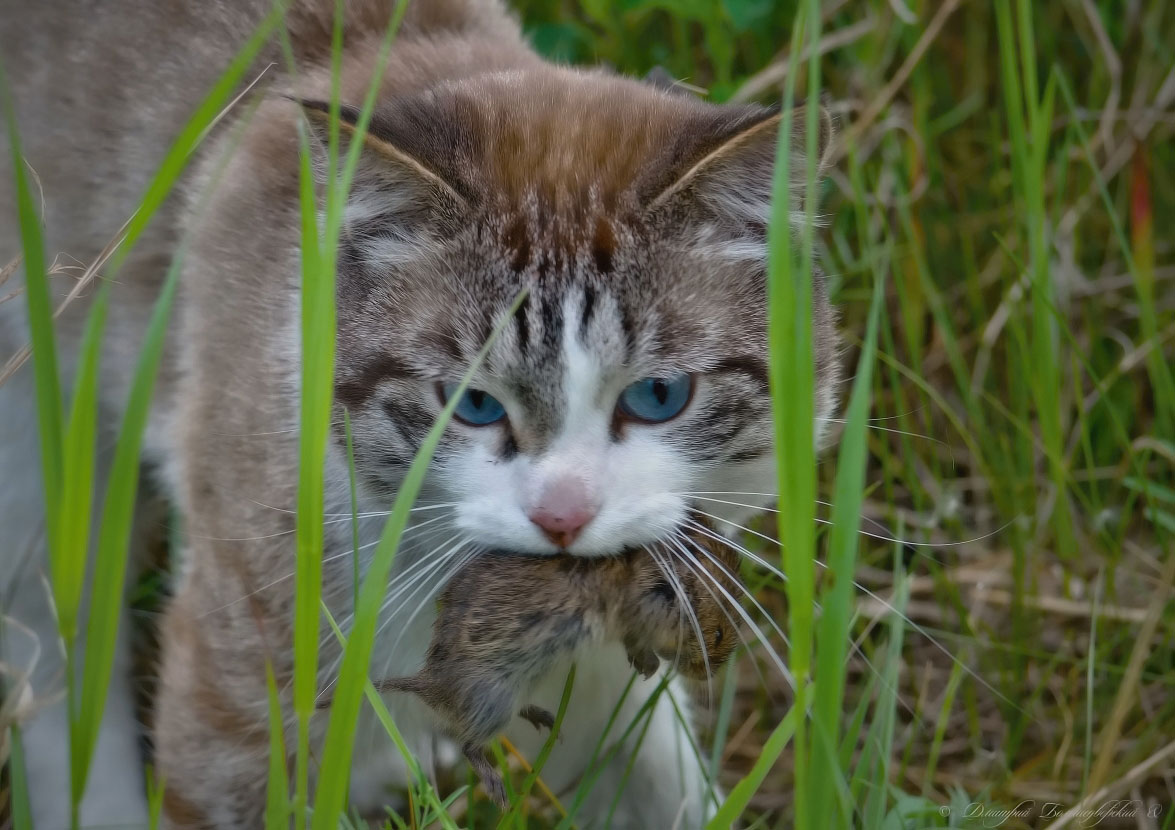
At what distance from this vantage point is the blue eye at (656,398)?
1.67 m

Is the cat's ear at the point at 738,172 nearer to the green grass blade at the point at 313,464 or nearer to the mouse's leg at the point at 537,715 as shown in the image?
the green grass blade at the point at 313,464

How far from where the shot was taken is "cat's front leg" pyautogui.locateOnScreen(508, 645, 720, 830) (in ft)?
6.87

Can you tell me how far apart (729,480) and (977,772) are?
3.21 ft

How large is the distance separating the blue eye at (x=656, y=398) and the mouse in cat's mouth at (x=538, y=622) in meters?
0.16

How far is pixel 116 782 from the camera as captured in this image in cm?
254

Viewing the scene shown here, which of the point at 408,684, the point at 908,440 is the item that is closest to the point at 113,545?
the point at 408,684

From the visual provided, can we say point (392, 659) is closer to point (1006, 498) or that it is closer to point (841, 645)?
point (841, 645)

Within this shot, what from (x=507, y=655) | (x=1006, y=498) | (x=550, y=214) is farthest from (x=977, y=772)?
(x=550, y=214)

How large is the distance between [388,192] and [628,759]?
1.06 metres

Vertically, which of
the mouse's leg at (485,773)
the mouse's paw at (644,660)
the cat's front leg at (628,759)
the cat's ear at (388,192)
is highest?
the cat's ear at (388,192)

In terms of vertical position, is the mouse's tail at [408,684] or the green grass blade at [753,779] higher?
the mouse's tail at [408,684]

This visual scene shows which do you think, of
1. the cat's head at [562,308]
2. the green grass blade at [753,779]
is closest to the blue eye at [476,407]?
the cat's head at [562,308]

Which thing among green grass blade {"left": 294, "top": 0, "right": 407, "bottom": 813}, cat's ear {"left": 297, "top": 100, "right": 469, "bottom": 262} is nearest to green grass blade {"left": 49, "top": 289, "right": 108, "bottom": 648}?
green grass blade {"left": 294, "top": 0, "right": 407, "bottom": 813}

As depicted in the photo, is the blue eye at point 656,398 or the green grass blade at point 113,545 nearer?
the green grass blade at point 113,545
